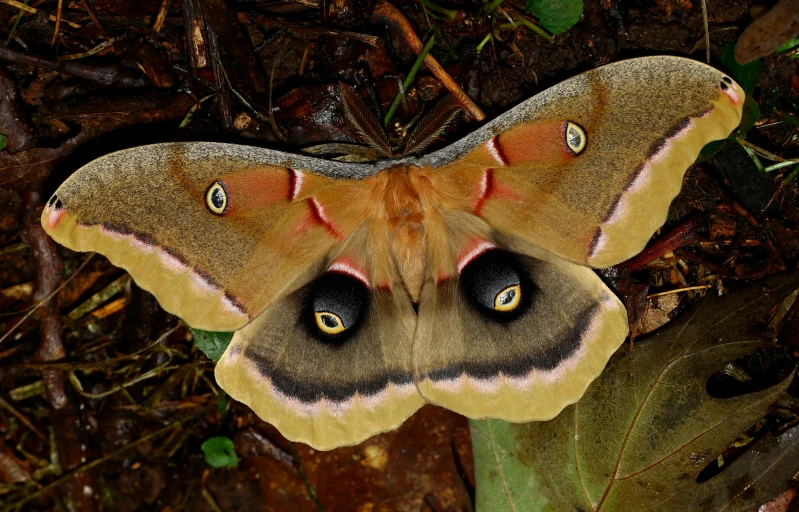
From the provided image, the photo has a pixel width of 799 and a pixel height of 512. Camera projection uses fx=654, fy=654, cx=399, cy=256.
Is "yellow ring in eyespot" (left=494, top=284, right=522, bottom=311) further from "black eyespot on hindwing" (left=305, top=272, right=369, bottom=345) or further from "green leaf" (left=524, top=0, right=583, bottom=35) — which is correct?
"green leaf" (left=524, top=0, right=583, bottom=35)

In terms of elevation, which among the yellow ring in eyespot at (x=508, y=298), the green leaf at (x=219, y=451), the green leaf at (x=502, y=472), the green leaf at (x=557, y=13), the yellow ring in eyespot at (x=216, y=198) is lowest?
the green leaf at (x=219, y=451)

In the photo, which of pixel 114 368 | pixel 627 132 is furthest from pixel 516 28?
pixel 114 368

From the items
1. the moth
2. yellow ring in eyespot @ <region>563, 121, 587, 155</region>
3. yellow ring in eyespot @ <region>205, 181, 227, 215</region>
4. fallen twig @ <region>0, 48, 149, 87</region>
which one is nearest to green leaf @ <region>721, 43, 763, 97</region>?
the moth

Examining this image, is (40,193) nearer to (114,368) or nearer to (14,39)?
(14,39)

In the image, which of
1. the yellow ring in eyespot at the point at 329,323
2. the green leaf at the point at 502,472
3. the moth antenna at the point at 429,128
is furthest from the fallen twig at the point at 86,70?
the green leaf at the point at 502,472

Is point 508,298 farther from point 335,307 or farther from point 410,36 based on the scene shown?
point 410,36

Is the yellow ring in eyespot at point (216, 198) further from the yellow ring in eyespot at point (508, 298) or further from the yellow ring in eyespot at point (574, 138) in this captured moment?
the yellow ring in eyespot at point (574, 138)
